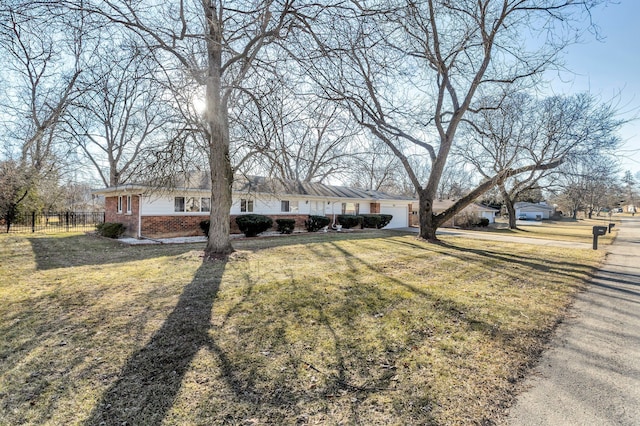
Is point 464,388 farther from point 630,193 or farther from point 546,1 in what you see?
point 630,193

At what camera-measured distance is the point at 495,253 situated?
38.0 ft

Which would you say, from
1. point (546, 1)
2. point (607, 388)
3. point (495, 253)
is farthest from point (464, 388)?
point (546, 1)

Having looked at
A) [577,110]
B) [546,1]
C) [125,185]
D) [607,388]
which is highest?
[546,1]

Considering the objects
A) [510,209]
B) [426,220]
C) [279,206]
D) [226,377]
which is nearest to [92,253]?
[226,377]

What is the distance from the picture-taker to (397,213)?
26.3m

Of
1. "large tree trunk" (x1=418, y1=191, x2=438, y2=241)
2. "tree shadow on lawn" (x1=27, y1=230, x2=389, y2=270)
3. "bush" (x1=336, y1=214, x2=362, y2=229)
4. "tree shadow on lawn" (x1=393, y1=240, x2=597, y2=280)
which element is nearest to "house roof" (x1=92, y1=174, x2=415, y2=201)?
"bush" (x1=336, y1=214, x2=362, y2=229)

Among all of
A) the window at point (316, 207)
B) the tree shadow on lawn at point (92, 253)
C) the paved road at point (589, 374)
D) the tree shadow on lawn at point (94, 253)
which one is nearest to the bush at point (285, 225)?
the window at point (316, 207)

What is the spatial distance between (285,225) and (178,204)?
553 cm

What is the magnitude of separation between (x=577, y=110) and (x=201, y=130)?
1695 cm

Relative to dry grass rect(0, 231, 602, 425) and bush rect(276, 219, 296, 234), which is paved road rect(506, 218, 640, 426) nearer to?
dry grass rect(0, 231, 602, 425)

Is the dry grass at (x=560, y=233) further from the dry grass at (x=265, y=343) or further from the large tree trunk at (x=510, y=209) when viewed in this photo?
the dry grass at (x=265, y=343)

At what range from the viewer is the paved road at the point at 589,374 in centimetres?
250

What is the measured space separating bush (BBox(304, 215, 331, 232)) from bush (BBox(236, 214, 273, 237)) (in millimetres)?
3666

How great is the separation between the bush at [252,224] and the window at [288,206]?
2773 millimetres
